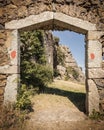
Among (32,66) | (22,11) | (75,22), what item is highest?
(22,11)

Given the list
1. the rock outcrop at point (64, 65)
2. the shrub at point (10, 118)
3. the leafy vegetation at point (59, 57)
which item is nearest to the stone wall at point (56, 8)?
the shrub at point (10, 118)

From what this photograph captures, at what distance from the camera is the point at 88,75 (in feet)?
16.8

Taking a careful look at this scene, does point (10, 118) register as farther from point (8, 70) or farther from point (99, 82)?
point (99, 82)

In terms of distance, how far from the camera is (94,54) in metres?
5.13

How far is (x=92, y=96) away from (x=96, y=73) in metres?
0.59

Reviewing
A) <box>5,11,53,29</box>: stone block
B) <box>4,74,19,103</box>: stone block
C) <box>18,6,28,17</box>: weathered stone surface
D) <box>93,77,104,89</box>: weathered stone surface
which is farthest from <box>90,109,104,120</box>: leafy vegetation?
<box>18,6,28,17</box>: weathered stone surface

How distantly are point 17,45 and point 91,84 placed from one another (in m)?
2.13

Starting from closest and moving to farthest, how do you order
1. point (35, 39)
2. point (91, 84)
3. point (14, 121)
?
point (14, 121) → point (91, 84) → point (35, 39)

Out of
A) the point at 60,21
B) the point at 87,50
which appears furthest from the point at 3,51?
the point at 87,50

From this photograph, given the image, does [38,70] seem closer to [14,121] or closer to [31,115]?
[31,115]

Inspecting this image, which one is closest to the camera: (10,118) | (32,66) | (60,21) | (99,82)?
(10,118)

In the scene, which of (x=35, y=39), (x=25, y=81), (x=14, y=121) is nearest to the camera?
(x=14, y=121)

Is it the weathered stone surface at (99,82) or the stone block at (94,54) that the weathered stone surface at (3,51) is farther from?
the weathered stone surface at (99,82)

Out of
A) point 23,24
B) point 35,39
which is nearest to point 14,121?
point 23,24
